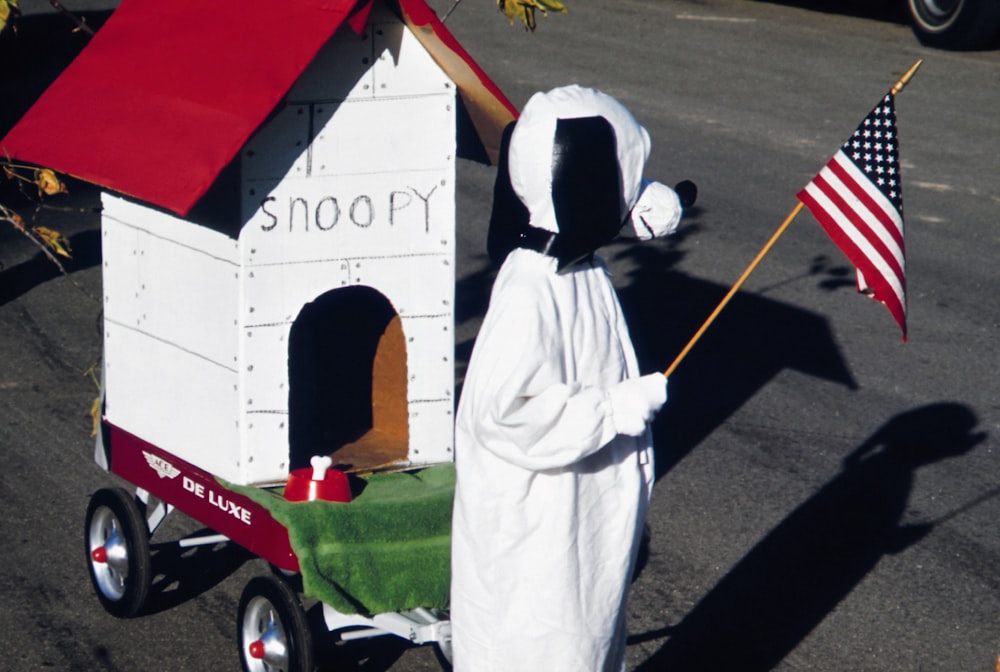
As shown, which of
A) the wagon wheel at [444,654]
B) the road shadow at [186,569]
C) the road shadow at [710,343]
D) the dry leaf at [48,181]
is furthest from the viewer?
the road shadow at [710,343]

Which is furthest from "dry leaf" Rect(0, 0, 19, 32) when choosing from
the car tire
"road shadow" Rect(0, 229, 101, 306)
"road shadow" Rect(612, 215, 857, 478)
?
the car tire

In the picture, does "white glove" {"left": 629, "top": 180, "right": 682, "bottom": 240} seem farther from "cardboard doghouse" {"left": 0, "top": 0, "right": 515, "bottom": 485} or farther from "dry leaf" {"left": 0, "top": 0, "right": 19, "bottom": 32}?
"dry leaf" {"left": 0, "top": 0, "right": 19, "bottom": 32}

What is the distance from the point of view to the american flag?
362cm

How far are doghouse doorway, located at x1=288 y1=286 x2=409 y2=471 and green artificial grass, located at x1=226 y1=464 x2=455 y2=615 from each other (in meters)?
0.48

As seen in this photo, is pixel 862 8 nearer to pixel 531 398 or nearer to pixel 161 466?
pixel 161 466

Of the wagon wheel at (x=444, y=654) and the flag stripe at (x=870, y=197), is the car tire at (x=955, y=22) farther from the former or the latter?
the wagon wheel at (x=444, y=654)

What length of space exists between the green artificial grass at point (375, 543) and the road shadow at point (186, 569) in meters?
0.92

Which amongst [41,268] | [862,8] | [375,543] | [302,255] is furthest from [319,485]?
[862,8]

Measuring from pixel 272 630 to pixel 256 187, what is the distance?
1.27 metres

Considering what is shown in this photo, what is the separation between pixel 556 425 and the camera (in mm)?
3053

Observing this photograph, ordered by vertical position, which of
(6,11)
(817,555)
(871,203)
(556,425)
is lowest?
(817,555)

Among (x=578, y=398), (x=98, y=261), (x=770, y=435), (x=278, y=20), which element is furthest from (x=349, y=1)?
(x=98, y=261)

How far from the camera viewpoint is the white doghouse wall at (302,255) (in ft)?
12.8

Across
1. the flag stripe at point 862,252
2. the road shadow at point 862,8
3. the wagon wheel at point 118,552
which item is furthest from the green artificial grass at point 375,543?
the road shadow at point 862,8
